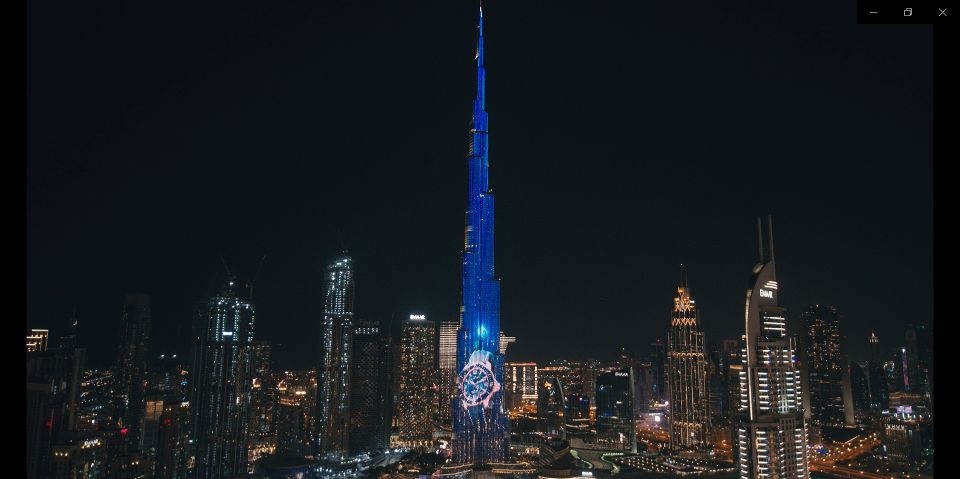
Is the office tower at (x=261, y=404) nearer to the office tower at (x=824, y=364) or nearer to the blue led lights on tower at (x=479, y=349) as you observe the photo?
the blue led lights on tower at (x=479, y=349)

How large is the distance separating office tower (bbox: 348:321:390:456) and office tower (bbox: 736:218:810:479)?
1412 cm

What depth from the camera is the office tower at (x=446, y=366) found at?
28.1 m

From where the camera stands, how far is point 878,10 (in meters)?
0.93

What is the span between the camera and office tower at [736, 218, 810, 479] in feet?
37.9

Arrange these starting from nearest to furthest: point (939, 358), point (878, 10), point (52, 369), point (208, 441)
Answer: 1. point (939, 358)
2. point (878, 10)
3. point (52, 369)
4. point (208, 441)

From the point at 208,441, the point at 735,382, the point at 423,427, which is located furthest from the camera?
the point at 423,427

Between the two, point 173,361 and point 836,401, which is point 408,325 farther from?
point 836,401

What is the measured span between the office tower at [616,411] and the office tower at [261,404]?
39.3 feet

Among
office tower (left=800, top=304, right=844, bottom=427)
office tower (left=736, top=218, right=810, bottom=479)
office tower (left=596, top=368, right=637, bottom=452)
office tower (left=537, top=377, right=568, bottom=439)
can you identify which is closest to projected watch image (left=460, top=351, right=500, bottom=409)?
office tower (left=736, top=218, right=810, bottom=479)

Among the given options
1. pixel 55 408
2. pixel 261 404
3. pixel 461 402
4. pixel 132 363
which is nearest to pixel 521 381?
pixel 261 404

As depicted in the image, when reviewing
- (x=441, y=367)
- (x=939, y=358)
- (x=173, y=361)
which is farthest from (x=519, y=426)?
(x=939, y=358)

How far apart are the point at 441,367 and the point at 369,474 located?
33.1ft

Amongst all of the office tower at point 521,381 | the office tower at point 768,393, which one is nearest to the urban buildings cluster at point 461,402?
the office tower at point 768,393

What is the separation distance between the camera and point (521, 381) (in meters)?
36.1
